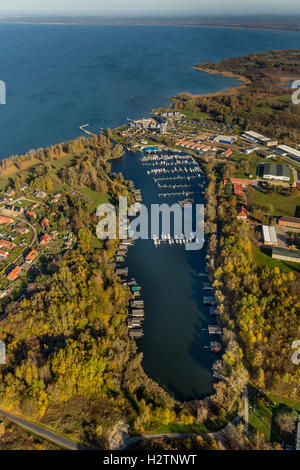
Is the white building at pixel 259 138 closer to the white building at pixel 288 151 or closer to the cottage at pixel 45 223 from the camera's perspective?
the white building at pixel 288 151

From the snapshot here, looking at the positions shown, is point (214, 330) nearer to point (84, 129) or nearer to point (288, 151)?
point (288, 151)

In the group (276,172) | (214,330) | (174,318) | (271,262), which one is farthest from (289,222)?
(174,318)

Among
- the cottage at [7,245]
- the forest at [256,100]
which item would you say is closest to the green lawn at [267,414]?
the cottage at [7,245]

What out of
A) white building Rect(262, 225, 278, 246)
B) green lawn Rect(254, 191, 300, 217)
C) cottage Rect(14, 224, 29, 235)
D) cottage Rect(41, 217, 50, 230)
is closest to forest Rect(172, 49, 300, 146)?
green lawn Rect(254, 191, 300, 217)

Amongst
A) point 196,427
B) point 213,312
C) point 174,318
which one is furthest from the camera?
point 174,318

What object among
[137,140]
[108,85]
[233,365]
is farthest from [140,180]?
[108,85]

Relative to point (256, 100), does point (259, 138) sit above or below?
below
